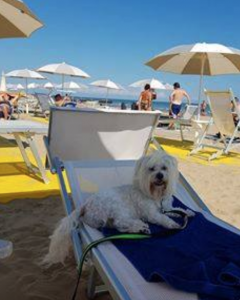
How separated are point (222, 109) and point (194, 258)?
5.90 m

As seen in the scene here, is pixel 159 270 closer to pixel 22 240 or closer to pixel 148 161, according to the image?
pixel 148 161

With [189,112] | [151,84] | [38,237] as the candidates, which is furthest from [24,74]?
[38,237]

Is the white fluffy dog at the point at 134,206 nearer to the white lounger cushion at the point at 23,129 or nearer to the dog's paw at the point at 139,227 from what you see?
the dog's paw at the point at 139,227

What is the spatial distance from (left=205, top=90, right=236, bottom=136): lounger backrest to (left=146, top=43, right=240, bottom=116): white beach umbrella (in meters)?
2.17

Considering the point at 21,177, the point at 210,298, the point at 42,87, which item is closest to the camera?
the point at 210,298

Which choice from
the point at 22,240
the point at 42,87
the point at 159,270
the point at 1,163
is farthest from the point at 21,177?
the point at 42,87

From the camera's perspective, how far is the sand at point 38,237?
2.62m

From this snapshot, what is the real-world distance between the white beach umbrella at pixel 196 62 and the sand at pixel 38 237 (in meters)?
4.62

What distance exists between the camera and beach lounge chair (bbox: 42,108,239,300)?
6.04 feet

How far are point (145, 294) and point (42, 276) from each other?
1.27 m

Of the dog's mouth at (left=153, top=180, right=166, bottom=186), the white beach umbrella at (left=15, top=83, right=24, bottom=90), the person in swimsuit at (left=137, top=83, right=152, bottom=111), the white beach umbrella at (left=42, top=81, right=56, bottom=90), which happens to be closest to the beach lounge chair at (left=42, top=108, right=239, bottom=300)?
the dog's mouth at (left=153, top=180, right=166, bottom=186)

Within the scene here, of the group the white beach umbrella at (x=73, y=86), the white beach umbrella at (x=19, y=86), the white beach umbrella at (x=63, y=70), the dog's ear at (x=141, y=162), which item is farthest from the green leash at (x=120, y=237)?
the white beach umbrella at (x=19, y=86)

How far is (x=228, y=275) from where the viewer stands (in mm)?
1880

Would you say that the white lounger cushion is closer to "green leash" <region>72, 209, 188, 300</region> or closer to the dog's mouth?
the dog's mouth
